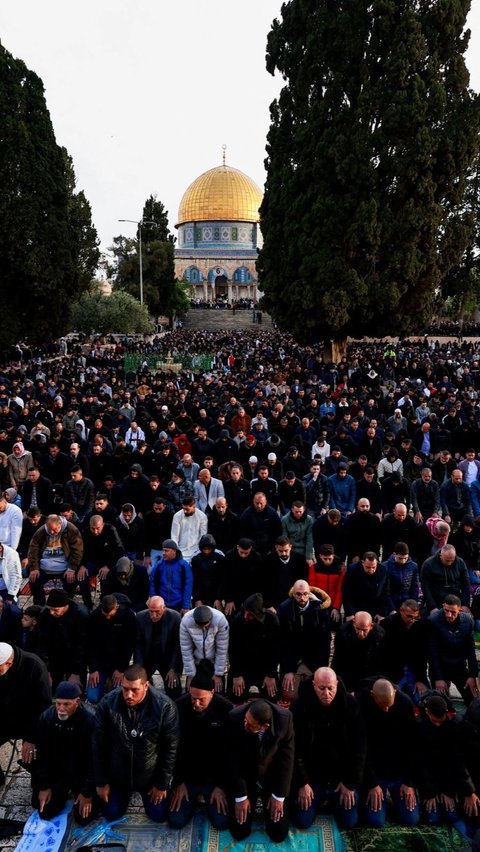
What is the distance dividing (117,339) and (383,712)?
116ft

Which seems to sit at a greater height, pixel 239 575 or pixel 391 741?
pixel 239 575

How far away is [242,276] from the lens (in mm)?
75688

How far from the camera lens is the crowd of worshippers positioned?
3943mm

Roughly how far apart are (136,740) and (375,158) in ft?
68.4

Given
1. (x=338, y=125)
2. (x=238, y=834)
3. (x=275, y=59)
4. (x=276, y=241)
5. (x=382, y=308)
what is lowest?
(x=238, y=834)

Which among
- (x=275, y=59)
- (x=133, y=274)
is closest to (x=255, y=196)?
(x=133, y=274)

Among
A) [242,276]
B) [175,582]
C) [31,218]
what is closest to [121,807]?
[175,582]

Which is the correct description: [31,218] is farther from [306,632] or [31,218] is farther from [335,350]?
[306,632]

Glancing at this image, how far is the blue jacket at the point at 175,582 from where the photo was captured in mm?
5555

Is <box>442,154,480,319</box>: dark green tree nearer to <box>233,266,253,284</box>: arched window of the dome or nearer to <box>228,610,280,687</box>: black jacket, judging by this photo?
<box>228,610,280,687</box>: black jacket

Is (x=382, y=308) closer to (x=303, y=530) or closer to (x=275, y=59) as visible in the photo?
(x=275, y=59)

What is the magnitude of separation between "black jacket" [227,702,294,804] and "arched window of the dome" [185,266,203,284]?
244 ft

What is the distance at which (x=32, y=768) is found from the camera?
400cm

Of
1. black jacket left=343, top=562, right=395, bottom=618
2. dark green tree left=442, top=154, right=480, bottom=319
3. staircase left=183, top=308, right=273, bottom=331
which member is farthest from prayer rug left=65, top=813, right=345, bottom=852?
staircase left=183, top=308, right=273, bottom=331
